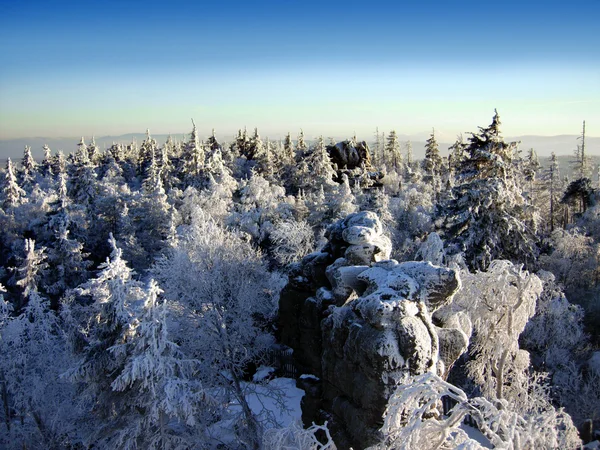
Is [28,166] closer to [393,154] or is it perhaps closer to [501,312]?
[393,154]

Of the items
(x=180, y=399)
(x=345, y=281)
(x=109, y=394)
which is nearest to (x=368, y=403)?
(x=345, y=281)

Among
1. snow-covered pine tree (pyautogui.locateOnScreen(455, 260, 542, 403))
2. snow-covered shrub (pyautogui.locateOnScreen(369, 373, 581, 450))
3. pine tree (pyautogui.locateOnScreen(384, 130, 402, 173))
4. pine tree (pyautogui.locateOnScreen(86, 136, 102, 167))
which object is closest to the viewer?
snow-covered shrub (pyautogui.locateOnScreen(369, 373, 581, 450))

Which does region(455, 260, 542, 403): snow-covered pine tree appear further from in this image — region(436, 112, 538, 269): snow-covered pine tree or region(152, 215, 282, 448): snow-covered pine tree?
region(152, 215, 282, 448): snow-covered pine tree

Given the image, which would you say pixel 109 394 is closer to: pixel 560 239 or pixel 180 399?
pixel 180 399

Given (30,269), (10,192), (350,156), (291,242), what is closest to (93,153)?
(10,192)

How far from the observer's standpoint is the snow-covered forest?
8.95 metres

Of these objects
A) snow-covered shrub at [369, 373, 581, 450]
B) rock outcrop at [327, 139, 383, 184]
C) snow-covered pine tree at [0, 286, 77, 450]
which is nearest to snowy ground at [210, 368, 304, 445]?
snow-covered pine tree at [0, 286, 77, 450]

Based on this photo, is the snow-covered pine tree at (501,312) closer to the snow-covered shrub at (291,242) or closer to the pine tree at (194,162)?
the snow-covered shrub at (291,242)

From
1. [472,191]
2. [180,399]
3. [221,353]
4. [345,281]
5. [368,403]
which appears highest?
[472,191]

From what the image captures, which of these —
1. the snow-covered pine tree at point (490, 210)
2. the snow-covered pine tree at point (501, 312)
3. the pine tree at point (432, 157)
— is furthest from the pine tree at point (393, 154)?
the snow-covered pine tree at point (501, 312)

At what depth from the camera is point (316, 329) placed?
54.4 ft

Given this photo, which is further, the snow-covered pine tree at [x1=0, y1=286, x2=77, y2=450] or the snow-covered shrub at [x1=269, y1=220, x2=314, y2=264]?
the snow-covered shrub at [x1=269, y1=220, x2=314, y2=264]

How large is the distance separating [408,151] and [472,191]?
287ft

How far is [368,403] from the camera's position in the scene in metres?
9.22
